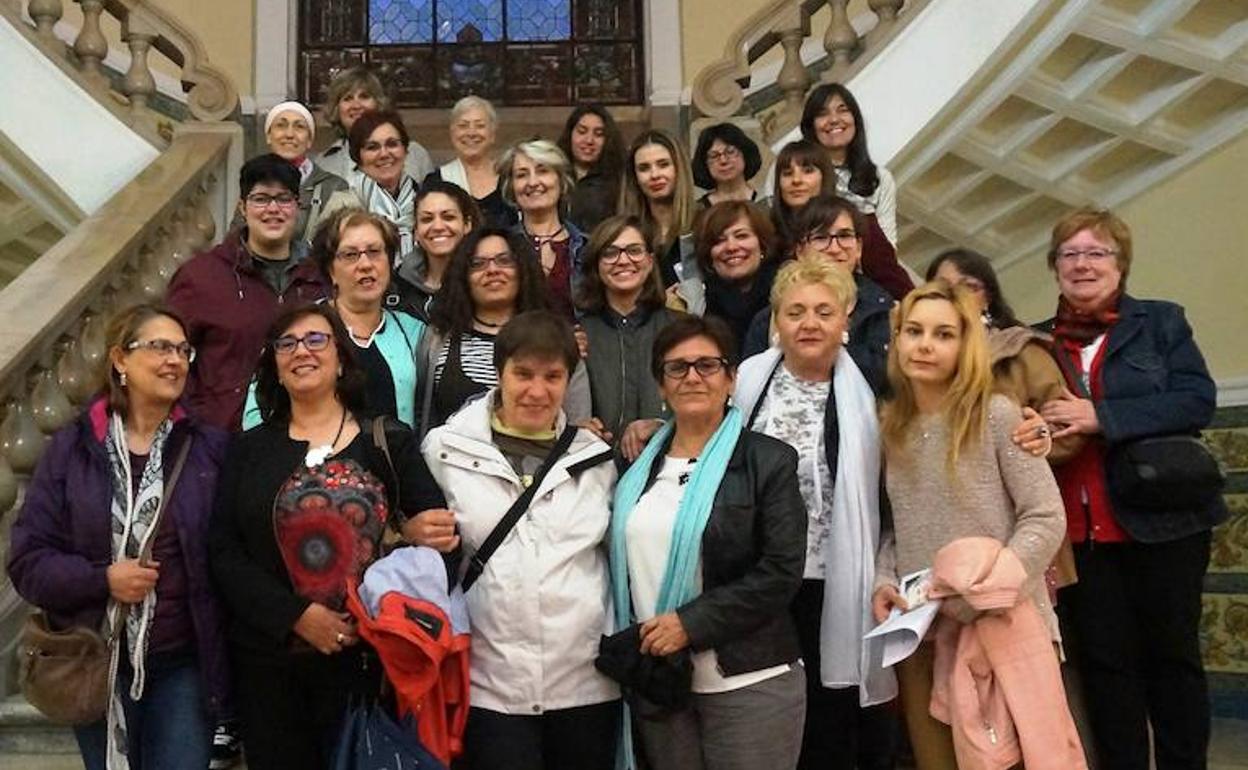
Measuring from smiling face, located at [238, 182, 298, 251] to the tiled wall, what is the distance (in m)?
3.70

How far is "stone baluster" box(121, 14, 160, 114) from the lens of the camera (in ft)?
22.1

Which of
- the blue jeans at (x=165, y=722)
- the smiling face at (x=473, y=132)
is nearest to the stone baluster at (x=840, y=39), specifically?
the smiling face at (x=473, y=132)

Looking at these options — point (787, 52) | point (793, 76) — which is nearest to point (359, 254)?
point (793, 76)

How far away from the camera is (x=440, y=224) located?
3.89 meters

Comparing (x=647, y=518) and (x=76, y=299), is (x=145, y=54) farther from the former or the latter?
(x=647, y=518)

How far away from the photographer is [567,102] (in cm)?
973

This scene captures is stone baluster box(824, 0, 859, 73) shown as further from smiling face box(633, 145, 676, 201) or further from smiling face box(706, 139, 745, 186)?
smiling face box(633, 145, 676, 201)

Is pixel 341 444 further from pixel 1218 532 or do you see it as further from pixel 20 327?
pixel 1218 532

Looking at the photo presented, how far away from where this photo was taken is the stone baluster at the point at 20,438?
400 centimetres

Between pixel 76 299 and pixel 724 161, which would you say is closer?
pixel 76 299

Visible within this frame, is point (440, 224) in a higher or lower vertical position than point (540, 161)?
lower

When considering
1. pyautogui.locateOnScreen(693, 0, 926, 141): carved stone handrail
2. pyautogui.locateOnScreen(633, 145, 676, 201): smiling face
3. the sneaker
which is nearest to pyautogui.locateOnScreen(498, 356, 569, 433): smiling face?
the sneaker

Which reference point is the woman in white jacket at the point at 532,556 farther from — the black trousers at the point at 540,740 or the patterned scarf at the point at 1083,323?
the patterned scarf at the point at 1083,323

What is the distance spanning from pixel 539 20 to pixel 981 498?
757 cm
